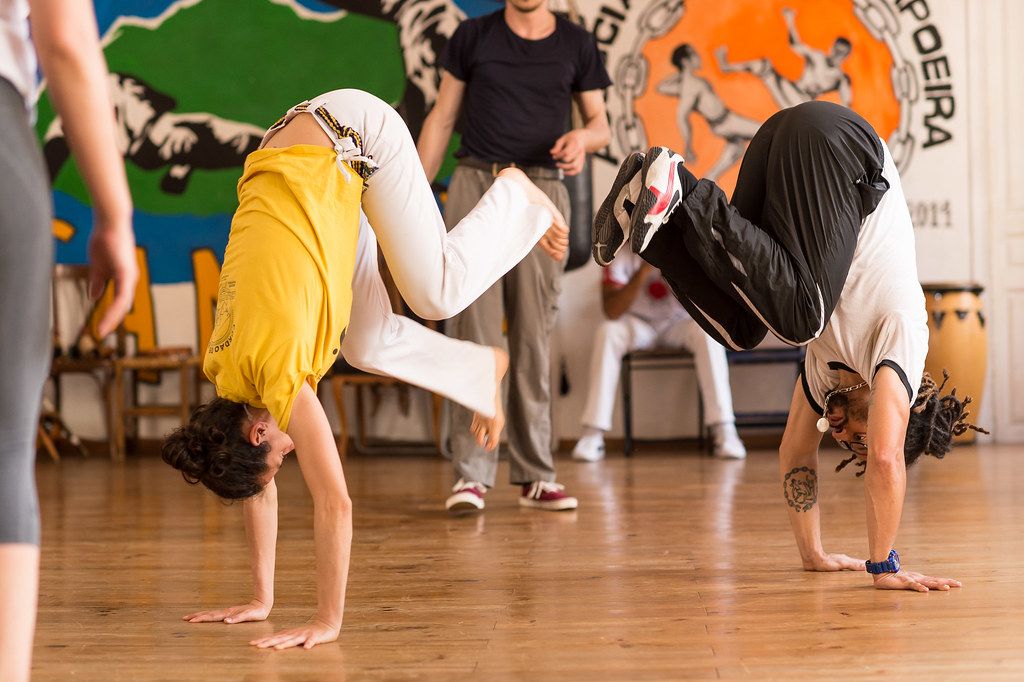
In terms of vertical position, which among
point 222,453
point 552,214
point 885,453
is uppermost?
point 552,214

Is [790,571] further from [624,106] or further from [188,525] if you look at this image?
[624,106]

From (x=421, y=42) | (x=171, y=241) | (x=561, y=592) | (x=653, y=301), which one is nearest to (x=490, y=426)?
(x=561, y=592)

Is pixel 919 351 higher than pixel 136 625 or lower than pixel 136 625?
higher

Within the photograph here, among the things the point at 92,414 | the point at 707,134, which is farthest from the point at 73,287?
the point at 707,134

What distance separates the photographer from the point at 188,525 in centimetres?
338

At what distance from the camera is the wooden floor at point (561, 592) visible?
1699 mm

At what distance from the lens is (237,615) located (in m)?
2.06

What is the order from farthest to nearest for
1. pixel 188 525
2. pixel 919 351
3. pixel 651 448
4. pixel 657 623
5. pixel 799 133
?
1. pixel 651 448
2. pixel 188 525
3. pixel 799 133
4. pixel 919 351
5. pixel 657 623

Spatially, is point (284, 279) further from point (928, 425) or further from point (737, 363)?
point (737, 363)

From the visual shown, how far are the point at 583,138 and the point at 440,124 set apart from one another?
18.9 inches

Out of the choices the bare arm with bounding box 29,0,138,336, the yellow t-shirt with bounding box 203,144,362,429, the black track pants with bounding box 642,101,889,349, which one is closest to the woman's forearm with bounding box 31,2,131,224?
the bare arm with bounding box 29,0,138,336

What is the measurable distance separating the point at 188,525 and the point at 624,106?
3.50 meters

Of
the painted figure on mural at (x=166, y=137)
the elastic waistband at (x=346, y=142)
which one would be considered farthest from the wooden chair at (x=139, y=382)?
the elastic waistband at (x=346, y=142)

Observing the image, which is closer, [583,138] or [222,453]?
[222,453]
